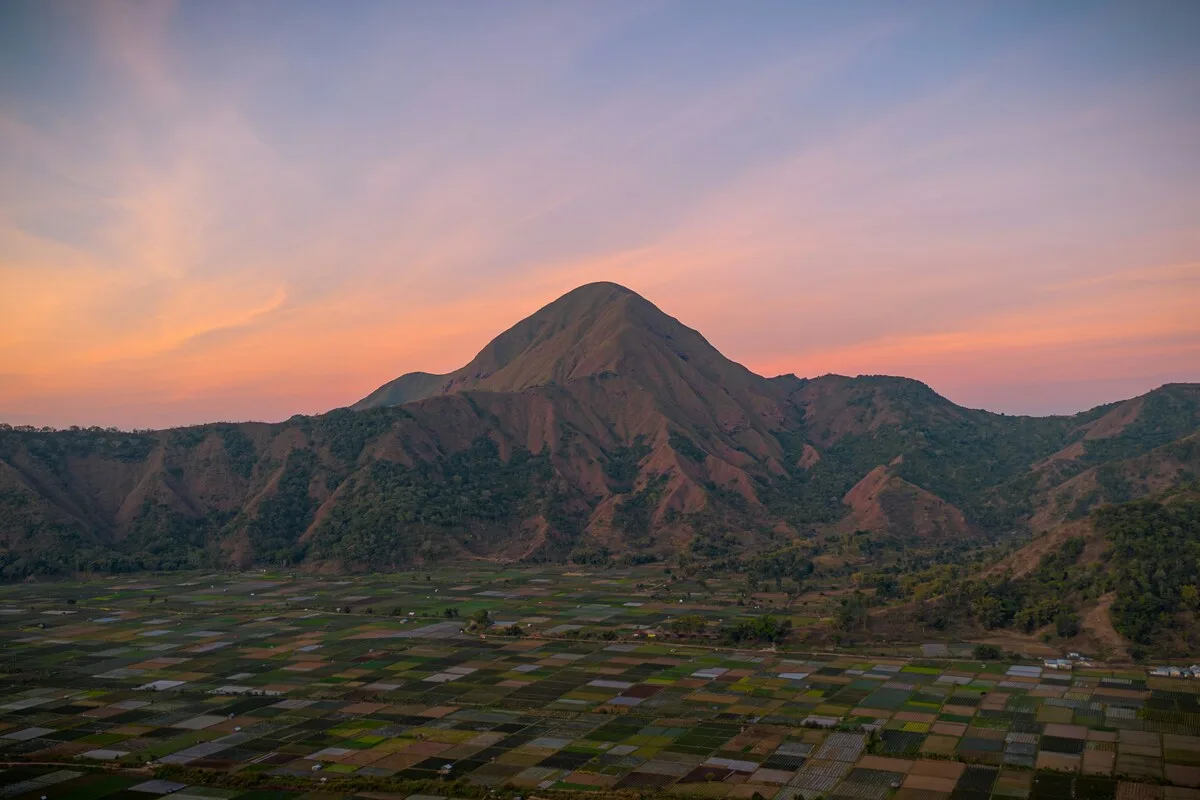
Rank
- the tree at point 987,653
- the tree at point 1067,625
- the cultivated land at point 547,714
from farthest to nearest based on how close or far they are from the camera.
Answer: the tree at point 1067,625
the tree at point 987,653
the cultivated land at point 547,714

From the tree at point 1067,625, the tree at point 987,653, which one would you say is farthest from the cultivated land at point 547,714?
the tree at point 1067,625

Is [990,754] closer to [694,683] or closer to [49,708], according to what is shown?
[694,683]

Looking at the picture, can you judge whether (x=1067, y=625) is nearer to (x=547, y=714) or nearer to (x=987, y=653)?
(x=987, y=653)

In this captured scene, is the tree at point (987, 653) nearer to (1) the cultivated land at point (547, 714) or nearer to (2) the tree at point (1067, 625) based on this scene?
(1) the cultivated land at point (547, 714)

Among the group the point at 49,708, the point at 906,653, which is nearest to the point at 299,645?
the point at 49,708

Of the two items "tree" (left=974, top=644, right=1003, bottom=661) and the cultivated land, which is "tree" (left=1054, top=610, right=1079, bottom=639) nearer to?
"tree" (left=974, top=644, right=1003, bottom=661)

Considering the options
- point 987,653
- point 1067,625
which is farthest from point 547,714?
point 1067,625

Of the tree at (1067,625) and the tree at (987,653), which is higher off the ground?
the tree at (1067,625)

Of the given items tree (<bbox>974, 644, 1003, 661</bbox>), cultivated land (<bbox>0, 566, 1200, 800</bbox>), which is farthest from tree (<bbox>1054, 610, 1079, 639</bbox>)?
cultivated land (<bbox>0, 566, 1200, 800</bbox>)
